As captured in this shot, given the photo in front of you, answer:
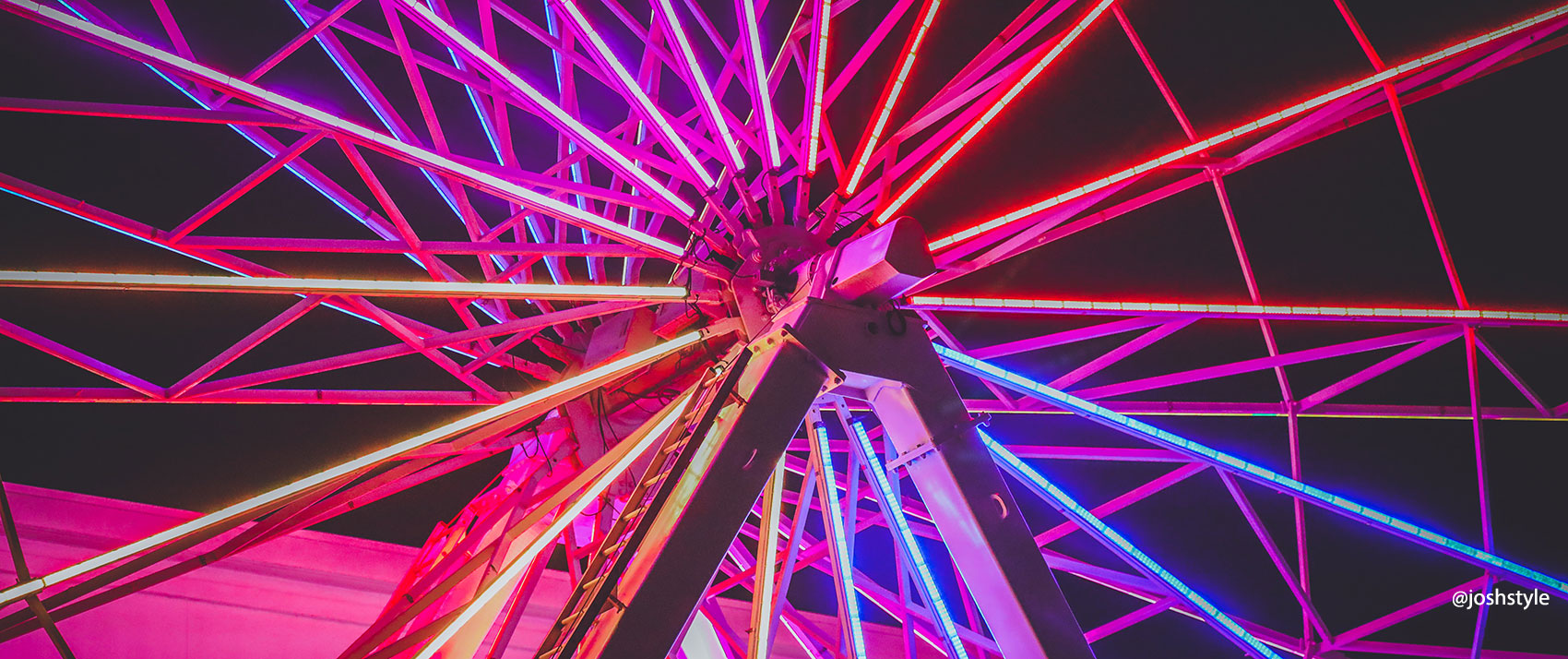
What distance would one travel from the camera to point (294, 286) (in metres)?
5.48

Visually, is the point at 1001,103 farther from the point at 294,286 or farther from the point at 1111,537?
the point at 294,286

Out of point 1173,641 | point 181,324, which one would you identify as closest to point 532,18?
point 181,324

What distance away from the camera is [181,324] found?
995 centimetres

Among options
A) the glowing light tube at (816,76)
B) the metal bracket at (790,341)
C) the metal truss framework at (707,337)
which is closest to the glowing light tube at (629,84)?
the metal truss framework at (707,337)

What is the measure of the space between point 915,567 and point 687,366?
10.2 ft

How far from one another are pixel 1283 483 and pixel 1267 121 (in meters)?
3.13

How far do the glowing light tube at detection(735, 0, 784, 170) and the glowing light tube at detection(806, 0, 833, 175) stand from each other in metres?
0.34

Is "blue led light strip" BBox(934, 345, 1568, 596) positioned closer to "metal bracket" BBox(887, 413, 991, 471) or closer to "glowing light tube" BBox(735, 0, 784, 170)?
"metal bracket" BBox(887, 413, 991, 471)

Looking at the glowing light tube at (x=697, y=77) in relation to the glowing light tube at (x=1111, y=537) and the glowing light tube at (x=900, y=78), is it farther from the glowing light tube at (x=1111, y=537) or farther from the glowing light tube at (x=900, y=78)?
the glowing light tube at (x=1111, y=537)

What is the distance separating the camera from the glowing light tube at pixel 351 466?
16.7 ft

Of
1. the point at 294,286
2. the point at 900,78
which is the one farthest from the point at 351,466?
the point at 900,78

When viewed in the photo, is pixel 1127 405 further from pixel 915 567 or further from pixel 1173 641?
pixel 1173 641

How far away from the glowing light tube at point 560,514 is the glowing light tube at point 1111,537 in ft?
8.93

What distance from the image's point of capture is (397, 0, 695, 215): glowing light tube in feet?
18.7
